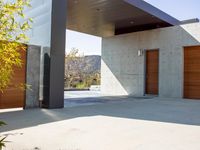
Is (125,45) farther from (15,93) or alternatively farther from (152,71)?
(15,93)

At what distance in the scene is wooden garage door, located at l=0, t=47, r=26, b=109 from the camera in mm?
6520

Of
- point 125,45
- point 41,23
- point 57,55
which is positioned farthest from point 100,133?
point 125,45

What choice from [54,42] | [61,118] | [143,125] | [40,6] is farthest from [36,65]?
[143,125]

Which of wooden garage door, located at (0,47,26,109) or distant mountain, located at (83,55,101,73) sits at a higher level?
distant mountain, located at (83,55,101,73)

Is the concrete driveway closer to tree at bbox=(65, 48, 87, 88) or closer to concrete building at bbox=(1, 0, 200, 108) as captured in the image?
Result: concrete building at bbox=(1, 0, 200, 108)

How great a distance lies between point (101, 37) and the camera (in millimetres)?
15477

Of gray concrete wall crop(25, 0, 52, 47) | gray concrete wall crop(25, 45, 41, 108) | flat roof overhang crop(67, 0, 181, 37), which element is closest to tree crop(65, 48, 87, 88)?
flat roof overhang crop(67, 0, 181, 37)

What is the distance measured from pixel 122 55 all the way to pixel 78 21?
10.5ft

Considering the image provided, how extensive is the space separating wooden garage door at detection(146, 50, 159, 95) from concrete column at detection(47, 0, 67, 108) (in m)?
6.52

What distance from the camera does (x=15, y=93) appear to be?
6.73 meters

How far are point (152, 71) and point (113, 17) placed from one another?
346cm

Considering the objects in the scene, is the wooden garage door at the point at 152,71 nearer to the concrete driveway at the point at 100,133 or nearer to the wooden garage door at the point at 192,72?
the wooden garage door at the point at 192,72

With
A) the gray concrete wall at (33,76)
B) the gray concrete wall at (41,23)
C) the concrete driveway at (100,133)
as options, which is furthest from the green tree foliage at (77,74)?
the concrete driveway at (100,133)

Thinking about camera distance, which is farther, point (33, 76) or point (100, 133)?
point (33, 76)
